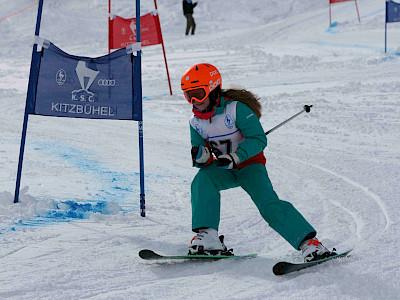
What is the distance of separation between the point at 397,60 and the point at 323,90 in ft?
11.9

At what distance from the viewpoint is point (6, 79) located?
1302 cm

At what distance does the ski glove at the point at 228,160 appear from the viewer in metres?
3.56

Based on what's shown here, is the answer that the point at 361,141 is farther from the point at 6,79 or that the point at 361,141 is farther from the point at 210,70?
the point at 6,79

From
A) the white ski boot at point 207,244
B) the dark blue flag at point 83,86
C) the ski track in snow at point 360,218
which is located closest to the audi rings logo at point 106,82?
the dark blue flag at point 83,86

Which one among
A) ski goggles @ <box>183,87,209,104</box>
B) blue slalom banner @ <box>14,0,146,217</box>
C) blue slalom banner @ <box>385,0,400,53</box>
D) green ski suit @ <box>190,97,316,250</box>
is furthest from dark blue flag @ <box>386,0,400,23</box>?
ski goggles @ <box>183,87,209,104</box>

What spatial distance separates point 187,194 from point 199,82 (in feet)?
5.91

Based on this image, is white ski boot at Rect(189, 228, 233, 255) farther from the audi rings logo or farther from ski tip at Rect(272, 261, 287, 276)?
the audi rings logo

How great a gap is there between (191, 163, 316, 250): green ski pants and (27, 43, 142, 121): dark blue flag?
1.00 meters

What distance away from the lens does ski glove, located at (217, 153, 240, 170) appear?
140 inches

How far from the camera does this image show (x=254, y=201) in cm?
365

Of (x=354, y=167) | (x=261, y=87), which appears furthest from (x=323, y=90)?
(x=354, y=167)

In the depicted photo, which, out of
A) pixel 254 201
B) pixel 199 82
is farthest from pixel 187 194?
pixel 199 82

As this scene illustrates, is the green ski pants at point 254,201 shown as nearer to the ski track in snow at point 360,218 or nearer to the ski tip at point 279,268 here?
the ski tip at point 279,268

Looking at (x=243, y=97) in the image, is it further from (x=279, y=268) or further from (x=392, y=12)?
(x=392, y=12)
